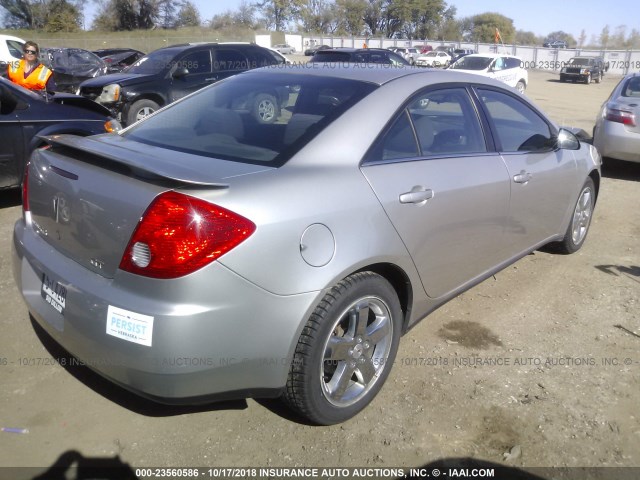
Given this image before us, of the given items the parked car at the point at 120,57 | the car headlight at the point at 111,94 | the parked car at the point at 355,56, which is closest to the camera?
the car headlight at the point at 111,94

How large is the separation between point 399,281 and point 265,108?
1.18 m

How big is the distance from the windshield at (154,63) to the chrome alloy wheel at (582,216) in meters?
7.94

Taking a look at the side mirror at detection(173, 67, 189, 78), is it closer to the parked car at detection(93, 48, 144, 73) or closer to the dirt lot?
the dirt lot

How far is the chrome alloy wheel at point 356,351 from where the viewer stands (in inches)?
102

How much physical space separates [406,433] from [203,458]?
0.94 m

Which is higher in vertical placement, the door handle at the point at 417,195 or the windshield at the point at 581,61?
the windshield at the point at 581,61

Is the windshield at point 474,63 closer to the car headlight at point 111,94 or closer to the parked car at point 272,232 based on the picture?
the car headlight at point 111,94

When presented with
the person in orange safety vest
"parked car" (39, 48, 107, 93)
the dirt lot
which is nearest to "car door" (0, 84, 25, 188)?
the dirt lot

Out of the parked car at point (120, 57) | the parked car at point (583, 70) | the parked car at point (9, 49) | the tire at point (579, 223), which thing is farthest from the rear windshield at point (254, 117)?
the parked car at point (583, 70)

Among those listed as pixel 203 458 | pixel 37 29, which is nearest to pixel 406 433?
pixel 203 458

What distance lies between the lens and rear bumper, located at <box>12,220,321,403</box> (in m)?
2.07

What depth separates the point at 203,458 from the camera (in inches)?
97.7

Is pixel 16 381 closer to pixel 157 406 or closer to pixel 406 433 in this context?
pixel 157 406

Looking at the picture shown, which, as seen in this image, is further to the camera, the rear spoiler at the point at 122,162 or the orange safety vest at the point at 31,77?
the orange safety vest at the point at 31,77
